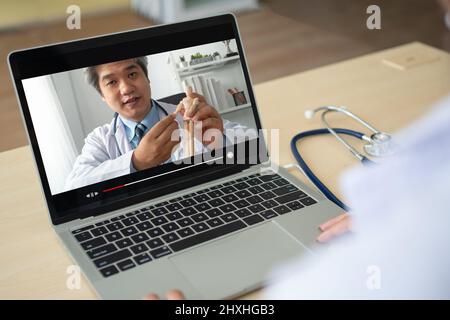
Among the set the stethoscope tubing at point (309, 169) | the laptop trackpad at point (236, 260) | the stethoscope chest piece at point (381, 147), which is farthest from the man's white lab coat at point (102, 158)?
the stethoscope chest piece at point (381, 147)

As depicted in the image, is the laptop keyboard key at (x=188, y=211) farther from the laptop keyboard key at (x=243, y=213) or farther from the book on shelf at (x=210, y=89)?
the book on shelf at (x=210, y=89)

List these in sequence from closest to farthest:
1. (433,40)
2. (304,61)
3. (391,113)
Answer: (391,113)
(304,61)
(433,40)

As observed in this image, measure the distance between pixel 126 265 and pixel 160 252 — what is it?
6cm

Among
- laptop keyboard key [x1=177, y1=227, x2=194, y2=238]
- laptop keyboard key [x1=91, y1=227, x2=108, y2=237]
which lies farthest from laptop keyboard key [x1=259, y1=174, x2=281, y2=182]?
laptop keyboard key [x1=91, y1=227, x2=108, y2=237]

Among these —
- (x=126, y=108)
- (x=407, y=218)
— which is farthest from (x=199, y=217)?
(x=407, y=218)

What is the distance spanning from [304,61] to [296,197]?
8.44ft

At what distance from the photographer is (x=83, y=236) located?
93 cm

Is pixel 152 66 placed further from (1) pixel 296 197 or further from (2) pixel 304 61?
(2) pixel 304 61

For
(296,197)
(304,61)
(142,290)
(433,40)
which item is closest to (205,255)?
(142,290)

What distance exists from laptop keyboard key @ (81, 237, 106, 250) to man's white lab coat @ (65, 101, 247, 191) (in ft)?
0.36

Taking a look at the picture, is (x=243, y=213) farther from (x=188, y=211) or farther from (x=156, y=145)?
(x=156, y=145)

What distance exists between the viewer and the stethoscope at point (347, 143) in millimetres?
1087

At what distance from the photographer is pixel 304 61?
11.5 ft

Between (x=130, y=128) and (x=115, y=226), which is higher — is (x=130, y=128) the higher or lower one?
the higher one
